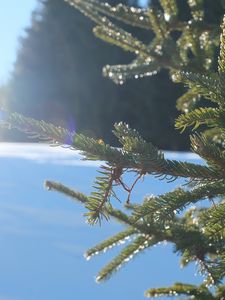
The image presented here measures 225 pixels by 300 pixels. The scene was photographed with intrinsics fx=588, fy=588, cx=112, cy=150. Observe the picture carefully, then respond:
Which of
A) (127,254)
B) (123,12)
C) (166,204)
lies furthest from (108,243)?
(123,12)

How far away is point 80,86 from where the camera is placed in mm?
20344

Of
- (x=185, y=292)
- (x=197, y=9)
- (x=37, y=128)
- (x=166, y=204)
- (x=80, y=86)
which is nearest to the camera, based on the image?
(x=37, y=128)

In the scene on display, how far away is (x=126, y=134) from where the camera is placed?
4.40 feet

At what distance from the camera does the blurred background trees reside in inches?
715

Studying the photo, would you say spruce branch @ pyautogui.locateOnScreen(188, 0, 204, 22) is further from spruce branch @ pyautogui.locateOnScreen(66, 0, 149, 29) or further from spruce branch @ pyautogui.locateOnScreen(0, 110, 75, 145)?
spruce branch @ pyautogui.locateOnScreen(0, 110, 75, 145)

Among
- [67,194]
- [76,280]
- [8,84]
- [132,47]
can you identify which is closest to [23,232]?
[76,280]

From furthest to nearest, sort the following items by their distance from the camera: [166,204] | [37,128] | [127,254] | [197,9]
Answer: [197,9] → [127,254] → [166,204] → [37,128]

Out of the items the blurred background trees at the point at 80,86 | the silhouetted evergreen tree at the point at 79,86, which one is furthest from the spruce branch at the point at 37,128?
the silhouetted evergreen tree at the point at 79,86

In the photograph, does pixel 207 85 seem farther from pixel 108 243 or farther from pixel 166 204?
pixel 108 243

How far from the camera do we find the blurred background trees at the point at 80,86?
715 inches

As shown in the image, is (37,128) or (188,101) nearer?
(37,128)

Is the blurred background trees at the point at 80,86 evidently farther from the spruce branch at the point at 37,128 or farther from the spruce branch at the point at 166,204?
the spruce branch at the point at 37,128

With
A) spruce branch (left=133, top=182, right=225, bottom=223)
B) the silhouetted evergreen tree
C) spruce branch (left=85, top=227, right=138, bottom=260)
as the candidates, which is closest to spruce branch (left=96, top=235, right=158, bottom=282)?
spruce branch (left=85, top=227, right=138, bottom=260)

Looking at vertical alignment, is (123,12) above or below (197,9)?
above
